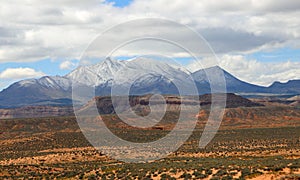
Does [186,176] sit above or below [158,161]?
above

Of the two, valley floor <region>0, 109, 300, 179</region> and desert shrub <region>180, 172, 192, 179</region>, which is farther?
valley floor <region>0, 109, 300, 179</region>

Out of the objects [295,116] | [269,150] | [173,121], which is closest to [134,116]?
[173,121]

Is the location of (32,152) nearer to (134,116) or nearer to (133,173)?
(133,173)

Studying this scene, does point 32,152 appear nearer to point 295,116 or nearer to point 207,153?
point 207,153

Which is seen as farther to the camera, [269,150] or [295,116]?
[295,116]

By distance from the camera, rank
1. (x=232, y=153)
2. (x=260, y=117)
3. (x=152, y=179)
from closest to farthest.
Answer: (x=152, y=179), (x=232, y=153), (x=260, y=117)

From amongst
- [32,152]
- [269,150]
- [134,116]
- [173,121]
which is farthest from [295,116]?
[32,152]

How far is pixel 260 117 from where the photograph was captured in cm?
18300

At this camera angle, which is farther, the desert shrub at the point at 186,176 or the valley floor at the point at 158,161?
the valley floor at the point at 158,161

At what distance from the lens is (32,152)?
82438 mm

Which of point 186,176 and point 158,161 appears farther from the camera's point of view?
point 158,161

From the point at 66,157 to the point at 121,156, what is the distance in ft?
29.7

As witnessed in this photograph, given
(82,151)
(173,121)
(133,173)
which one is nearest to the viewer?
(133,173)

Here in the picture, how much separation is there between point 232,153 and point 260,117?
11664 centimetres
